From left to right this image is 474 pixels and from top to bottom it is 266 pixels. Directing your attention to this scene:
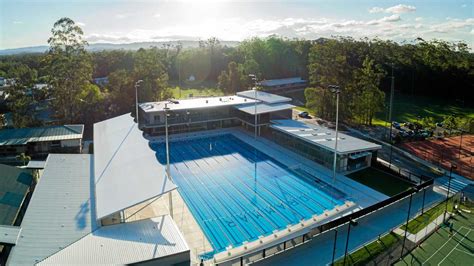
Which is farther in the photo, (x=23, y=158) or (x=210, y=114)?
(x=210, y=114)

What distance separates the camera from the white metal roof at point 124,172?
1680 cm

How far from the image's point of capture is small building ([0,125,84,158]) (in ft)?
98.4

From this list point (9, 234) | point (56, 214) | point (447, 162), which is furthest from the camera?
point (447, 162)

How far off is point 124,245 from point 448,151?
30.5 metres

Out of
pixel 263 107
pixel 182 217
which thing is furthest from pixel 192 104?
pixel 182 217

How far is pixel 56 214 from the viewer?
1712 centimetres

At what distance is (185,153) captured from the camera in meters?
31.1

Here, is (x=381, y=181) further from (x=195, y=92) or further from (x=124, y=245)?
(x=195, y=92)

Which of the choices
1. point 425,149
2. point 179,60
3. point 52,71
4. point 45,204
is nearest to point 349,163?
point 425,149

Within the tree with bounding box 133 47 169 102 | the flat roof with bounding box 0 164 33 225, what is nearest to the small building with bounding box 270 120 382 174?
the tree with bounding box 133 47 169 102

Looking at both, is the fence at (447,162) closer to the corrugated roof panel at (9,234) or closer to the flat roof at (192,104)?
the flat roof at (192,104)

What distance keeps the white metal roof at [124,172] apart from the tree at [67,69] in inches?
446

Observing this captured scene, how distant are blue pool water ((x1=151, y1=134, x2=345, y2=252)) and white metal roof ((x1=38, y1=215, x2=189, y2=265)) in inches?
128

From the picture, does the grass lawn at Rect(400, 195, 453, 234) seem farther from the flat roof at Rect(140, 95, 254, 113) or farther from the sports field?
the flat roof at Rect(140, 95, 254, 113)
